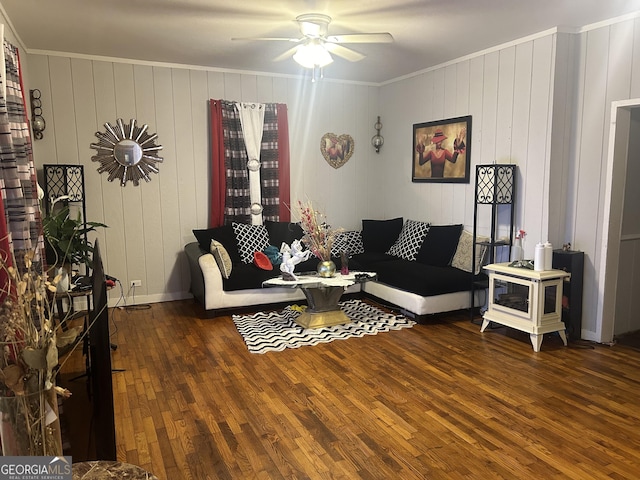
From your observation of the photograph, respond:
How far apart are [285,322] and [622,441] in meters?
2.92

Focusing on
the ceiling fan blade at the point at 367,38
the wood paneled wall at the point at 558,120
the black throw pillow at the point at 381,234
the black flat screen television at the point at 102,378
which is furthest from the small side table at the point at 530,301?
the black flat screen television at the point at 102,378

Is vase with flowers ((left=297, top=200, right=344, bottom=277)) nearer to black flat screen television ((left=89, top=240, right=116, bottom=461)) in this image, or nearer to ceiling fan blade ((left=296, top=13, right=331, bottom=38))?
ceiling fan blade ((left=296, top=13, right=331, bottom=38))

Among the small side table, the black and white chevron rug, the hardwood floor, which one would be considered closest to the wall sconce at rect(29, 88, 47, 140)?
the hardwood floor

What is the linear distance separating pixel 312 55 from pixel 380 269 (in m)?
2.41

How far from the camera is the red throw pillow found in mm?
5180

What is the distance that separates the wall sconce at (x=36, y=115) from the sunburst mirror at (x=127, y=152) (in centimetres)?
50

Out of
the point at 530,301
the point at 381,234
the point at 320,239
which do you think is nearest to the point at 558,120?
the point at 530,301

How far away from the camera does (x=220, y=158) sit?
5672 millimetres

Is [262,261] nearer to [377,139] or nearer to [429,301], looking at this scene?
[429,301]

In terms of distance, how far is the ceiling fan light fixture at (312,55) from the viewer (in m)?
3.79

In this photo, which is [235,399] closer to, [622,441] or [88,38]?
[622,441]

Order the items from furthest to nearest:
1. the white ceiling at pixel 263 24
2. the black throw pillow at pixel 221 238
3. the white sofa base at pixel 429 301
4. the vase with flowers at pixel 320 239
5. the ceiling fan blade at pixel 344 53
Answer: the black throw pillow at pixel 221 238, the white sofa base at pixel 429 301, the vase with flowers at pixel 320 239, the ceiling fan blade at pixel 344 53, the white ceiling at pixel 263 24

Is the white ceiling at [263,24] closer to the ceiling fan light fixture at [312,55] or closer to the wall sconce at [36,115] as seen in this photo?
the ceiling fan light fixture at [312,55]

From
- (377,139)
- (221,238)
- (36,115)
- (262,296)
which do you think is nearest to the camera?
(36,115)
